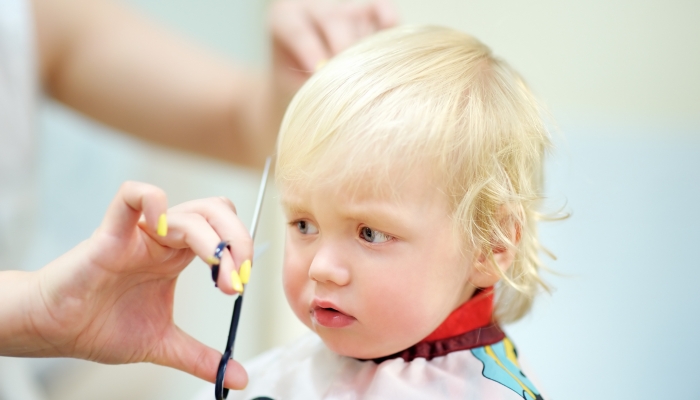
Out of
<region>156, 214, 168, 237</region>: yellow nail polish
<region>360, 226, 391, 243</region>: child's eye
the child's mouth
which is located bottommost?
the child's mouth

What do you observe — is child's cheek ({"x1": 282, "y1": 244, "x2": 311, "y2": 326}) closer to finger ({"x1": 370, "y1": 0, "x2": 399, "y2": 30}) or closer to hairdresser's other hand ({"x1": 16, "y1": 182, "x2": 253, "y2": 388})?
hairdresser's other hand ({"x1": 16, "y1": 182, "x2": 253, "y2": 388})

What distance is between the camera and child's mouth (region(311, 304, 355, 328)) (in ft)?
1.92

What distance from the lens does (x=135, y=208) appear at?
533mm

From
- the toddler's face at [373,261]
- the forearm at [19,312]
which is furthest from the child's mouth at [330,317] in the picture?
the forearm at [19,312]

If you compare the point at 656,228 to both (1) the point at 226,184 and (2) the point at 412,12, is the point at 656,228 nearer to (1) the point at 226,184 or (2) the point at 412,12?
(2) the point at 412,12

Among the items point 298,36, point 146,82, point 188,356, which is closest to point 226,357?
point 188,356

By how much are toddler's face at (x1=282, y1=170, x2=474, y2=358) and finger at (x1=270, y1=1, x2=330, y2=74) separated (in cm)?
28

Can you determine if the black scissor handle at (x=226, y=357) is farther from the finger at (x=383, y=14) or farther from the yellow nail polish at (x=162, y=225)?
the finger at (x=383, y=14)

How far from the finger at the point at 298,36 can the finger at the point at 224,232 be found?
0.97ft

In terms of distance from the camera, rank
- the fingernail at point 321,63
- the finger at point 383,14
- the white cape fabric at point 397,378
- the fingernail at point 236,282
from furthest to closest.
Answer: the finger at point 383,14
the fingernail at point 321,63
the white cape fabric at point 397,378
the fingernail at point 236,282

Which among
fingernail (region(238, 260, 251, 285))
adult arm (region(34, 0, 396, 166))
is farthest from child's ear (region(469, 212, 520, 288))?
adult arm (region(34, 0, 396, 166))

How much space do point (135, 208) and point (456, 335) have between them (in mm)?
322

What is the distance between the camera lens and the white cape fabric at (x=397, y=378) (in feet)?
2.01

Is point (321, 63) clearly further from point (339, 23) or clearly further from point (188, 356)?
point (188, 356)
